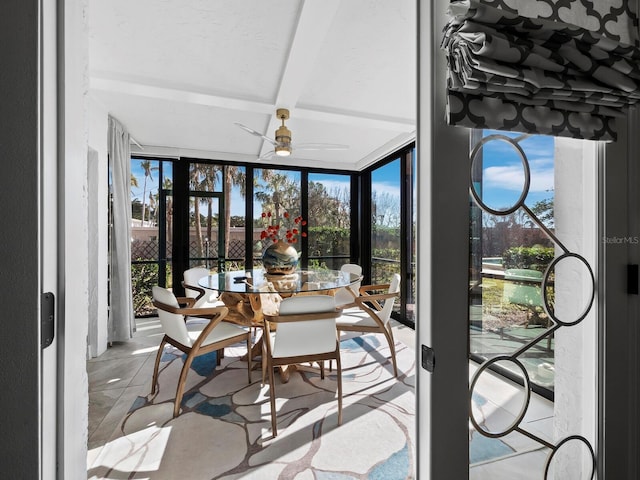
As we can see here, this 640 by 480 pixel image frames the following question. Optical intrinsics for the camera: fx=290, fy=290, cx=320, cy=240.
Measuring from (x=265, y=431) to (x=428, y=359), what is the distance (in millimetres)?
1672

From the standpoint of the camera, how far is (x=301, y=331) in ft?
6.42

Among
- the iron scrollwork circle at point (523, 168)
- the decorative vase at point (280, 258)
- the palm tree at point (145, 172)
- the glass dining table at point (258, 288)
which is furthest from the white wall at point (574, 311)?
the palm tree at point (145, 172)

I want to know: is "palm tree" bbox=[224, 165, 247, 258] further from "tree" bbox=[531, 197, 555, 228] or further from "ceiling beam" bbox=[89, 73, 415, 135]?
"tree" bbox=[531, 197, 555, 228]

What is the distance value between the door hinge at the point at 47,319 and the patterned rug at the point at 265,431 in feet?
4.75

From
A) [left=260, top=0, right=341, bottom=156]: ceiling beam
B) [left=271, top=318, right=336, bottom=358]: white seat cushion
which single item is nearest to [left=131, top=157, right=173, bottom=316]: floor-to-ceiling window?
[left=260, top=0, right=341, bottom=156]: ceiling beam

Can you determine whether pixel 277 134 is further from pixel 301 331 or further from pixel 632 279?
pixel 632 279

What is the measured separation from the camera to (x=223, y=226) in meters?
5.00

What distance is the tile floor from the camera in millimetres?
786

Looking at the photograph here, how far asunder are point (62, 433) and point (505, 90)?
1196 mm

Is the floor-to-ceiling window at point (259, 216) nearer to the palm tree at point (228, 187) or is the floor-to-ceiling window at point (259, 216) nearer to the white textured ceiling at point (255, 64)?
the palm tree at point (228, 187)

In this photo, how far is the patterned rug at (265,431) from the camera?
160 cm

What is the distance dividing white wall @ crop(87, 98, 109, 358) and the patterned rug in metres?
1.00

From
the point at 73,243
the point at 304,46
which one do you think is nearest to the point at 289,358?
the point at 73,243

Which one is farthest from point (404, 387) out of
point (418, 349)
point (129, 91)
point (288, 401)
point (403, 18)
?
point (129, 91)
